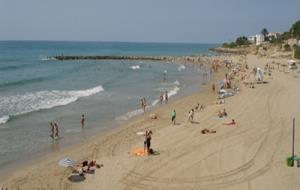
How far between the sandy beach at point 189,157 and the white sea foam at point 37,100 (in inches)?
316

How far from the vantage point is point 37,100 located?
34688 millimetres

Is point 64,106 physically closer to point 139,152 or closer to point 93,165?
point 139,152

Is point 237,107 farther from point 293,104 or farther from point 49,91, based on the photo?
point 49,91

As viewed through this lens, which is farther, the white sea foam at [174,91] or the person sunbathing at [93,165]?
the white sea foam at [174,91]

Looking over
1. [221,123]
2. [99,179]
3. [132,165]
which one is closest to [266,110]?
[221,123]

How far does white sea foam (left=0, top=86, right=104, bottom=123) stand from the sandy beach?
803cm

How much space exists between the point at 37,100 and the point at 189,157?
1985 centimetres

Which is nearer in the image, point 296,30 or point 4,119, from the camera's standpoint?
point 4,119

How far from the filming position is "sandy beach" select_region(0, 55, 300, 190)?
1516cm

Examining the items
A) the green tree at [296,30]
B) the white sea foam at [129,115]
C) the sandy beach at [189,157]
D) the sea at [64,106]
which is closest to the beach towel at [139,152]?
the sandy beach at [189,157]

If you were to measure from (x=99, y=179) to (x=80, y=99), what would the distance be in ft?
68.7

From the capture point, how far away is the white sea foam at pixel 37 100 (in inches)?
1195

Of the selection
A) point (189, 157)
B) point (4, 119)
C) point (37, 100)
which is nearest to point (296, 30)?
point (37, 100)

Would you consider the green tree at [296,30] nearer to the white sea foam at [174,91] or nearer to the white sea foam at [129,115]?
the white sea foam at [174,91]
